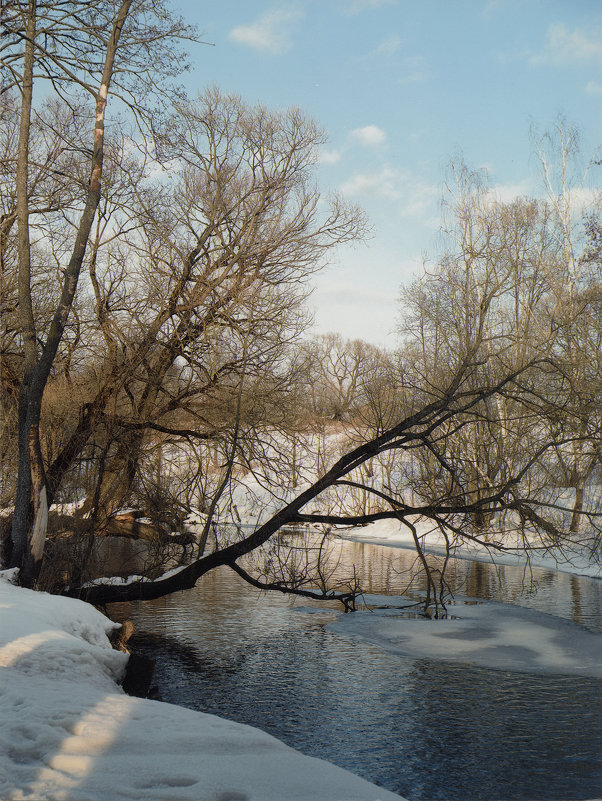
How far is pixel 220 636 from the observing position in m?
11.0

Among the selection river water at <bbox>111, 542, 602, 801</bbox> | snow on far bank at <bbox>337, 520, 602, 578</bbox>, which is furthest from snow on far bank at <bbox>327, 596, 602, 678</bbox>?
snow on far bank at <bbox>337, 520, 602, 578</bbox>

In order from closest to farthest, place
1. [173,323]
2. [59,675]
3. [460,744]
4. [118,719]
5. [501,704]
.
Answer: [118,719] → [59,675] → [460,744] → [501,704] → [173,323]

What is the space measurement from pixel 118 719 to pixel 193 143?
45.3 ft

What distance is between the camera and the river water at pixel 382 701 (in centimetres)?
606

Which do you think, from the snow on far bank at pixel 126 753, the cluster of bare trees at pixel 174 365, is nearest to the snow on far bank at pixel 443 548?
the cluster of bare trees at pixel 174 365

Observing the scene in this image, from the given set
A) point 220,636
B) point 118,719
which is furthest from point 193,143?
point 118,719

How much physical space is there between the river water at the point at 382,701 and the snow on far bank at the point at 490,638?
A: 409 mm

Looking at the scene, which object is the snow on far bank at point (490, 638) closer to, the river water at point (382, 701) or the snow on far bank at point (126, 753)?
the river water at point (382, 701)

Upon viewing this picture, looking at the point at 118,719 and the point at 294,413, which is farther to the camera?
the point at 294,413

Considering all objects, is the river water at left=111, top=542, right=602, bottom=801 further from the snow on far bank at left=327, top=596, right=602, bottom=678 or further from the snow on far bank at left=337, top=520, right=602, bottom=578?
the snow on far bank at left=337, top=520, right=602, bottom=578

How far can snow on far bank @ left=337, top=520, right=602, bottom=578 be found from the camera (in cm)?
1927

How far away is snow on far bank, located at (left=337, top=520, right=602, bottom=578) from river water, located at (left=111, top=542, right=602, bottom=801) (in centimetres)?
594

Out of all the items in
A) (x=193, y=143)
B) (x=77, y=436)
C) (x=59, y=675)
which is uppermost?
(x=193, y=143)

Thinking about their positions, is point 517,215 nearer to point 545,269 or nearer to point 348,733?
point 545,269
